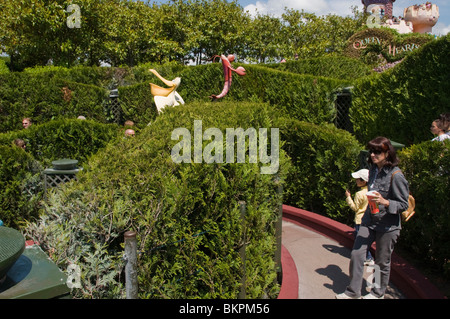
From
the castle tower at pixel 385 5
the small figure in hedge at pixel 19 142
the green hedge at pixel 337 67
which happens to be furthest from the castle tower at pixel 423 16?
the small figure in hedge at pixel 19 142

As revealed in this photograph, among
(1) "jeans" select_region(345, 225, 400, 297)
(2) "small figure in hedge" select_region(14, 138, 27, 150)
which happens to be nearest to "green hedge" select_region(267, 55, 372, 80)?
(2) "small figure in hedge" select_region(14, 138, 27, 150)

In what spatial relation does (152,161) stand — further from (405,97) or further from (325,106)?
(325,106)

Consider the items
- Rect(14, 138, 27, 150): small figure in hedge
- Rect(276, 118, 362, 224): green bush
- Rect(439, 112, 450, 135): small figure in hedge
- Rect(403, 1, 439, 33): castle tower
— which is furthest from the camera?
Rect(403, 1, 439, 33): castle tower

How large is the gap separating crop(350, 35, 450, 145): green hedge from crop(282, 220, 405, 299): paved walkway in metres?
3.26

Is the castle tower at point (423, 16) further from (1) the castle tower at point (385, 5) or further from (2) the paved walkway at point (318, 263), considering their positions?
(2) the paved walkway at point (318, 263)

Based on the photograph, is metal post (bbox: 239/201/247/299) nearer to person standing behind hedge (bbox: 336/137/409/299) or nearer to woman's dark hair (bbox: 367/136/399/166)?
person standing behind hedge (bbox: 336/137/409/299)

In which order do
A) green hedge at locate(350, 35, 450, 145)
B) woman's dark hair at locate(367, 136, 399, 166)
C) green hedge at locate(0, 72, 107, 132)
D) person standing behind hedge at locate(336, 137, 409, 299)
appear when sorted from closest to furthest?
person standing behind hedge at locate(336, 137, 409, 299)
woman's dark hair at locate(367, 136, 399, 166)
green hedge at locate(350, 35, 450, 145)
green hedge at locate(0, 72, 107, 132)

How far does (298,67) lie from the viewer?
17.8 metres

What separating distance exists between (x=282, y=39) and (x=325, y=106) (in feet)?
93.8

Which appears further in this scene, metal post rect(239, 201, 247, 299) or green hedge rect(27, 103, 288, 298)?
metal post rect(239, 201, 247, 299)

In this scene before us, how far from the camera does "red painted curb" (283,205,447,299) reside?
12.9 feet

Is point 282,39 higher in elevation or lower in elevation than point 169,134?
higher

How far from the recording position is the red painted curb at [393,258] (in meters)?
3.92
